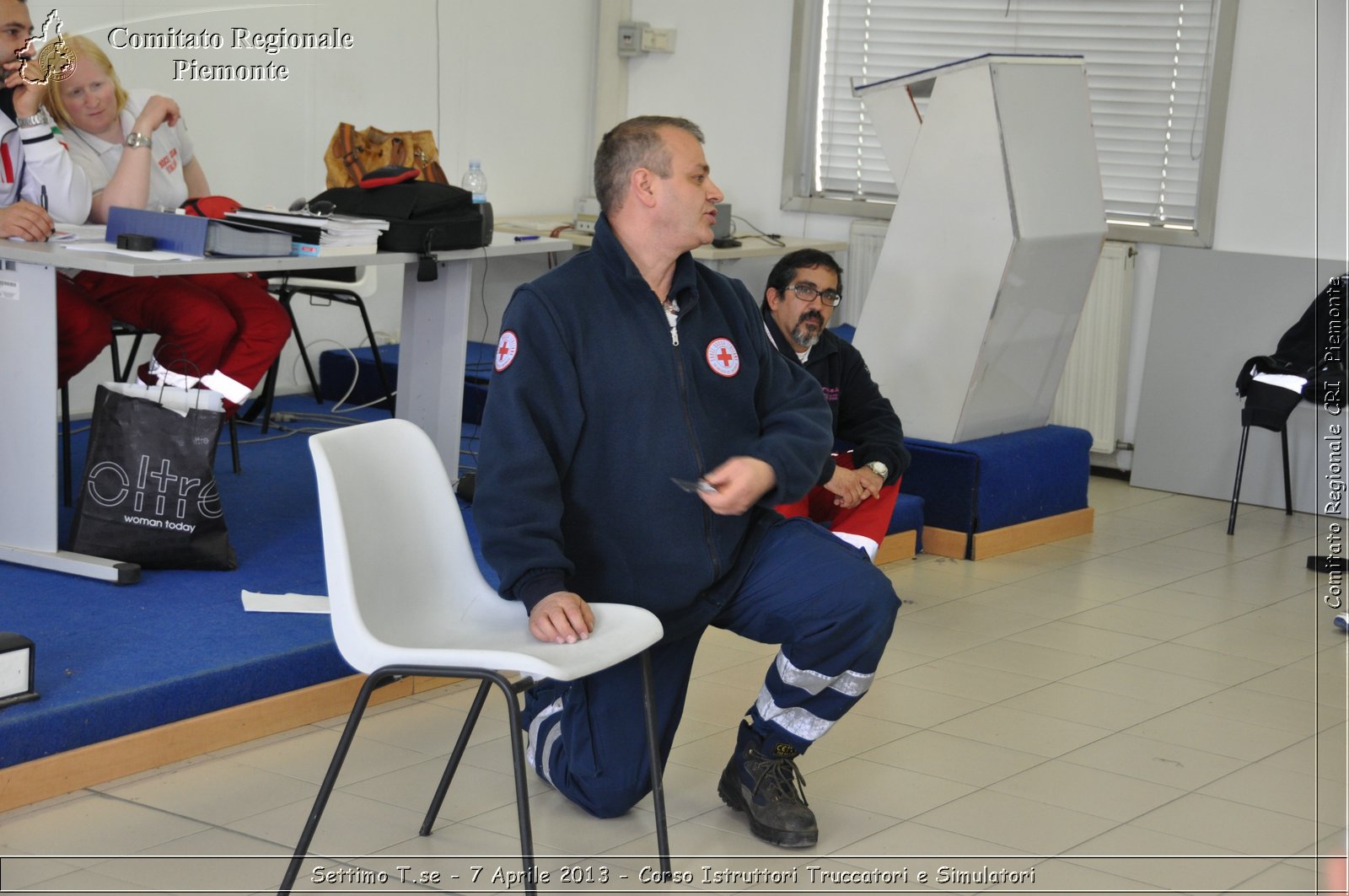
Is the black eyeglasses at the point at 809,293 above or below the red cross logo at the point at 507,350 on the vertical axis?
above

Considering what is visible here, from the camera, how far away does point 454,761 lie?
2525 millimetres

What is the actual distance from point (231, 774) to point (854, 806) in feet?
3.88

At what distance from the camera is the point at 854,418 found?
379 cm

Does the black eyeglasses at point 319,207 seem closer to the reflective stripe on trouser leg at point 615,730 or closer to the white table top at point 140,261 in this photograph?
the white table top at point 140,261

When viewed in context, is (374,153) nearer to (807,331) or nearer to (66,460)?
(66,460)

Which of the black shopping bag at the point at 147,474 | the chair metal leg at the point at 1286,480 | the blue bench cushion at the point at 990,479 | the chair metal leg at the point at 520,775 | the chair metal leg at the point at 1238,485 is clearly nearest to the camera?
the chair metal leg at the point at 520,775

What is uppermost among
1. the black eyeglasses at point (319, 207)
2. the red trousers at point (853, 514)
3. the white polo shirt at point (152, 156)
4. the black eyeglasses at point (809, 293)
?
the white polo shirt at point (152, 156)

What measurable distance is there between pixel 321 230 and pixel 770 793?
1922mm

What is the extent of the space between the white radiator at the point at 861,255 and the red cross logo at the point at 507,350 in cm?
452

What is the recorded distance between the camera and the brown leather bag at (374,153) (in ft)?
19.0

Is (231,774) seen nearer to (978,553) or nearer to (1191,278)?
(978,553)

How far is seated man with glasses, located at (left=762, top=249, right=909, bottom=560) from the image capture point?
361 centimetres

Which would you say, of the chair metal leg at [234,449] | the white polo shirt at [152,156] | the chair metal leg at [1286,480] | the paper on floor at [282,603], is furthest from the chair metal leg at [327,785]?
the chair metal leg at [1286,480]

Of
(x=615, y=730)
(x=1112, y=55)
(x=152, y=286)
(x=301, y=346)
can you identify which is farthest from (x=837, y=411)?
(x=1112, y=55)
